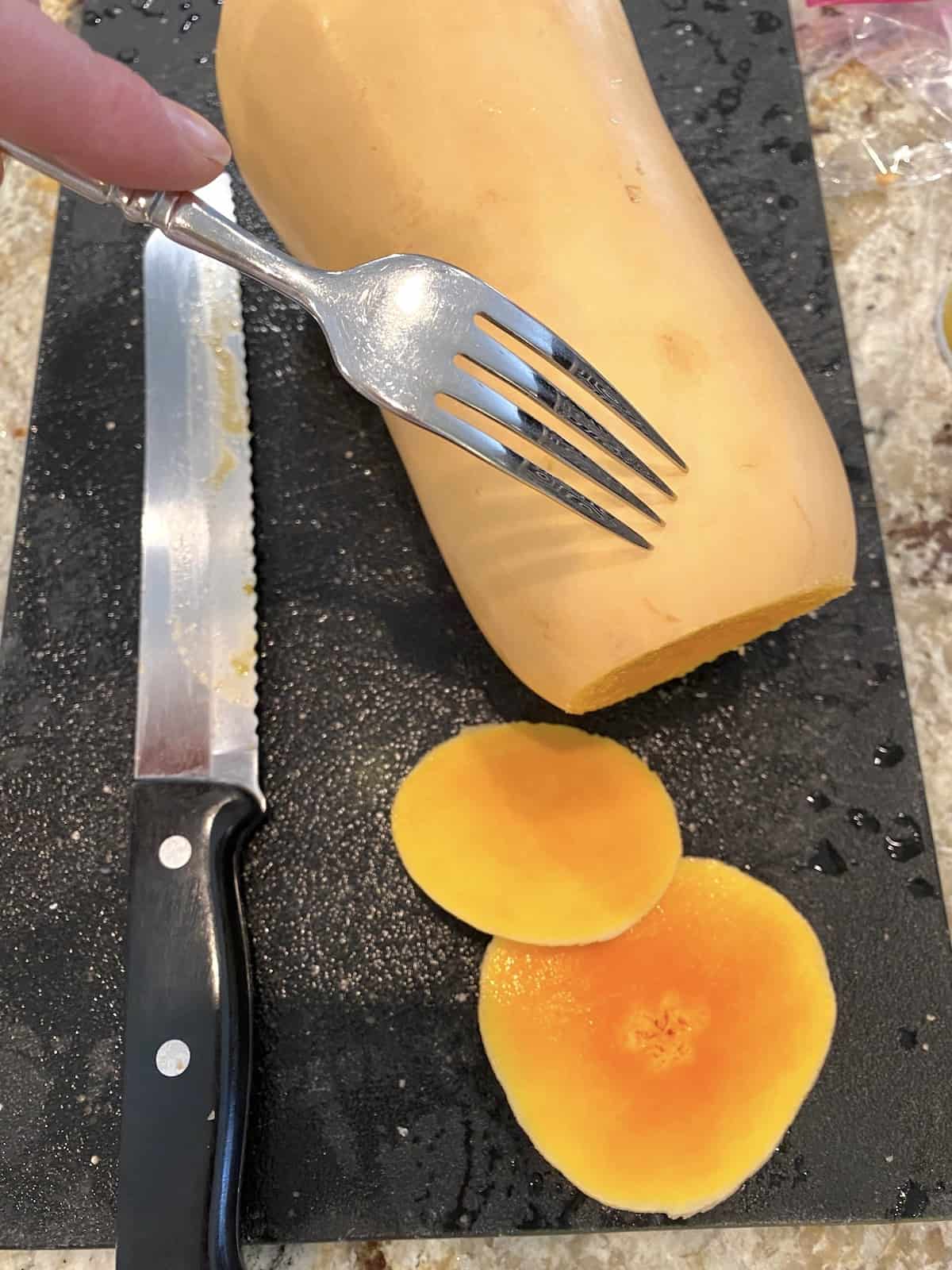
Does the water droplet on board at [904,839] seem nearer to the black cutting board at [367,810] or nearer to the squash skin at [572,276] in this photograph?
the black cutting board at [367,810]

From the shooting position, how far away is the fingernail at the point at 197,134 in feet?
2.43

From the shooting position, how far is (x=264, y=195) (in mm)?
980

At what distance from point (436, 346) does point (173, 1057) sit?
0.62m

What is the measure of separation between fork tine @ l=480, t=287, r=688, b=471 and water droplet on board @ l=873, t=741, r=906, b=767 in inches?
17.9

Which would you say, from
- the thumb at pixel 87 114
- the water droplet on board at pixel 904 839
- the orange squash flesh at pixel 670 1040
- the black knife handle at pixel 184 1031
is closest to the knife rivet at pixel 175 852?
the black knife handle at pixel 184 1031

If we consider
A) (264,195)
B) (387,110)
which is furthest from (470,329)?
(264,195)

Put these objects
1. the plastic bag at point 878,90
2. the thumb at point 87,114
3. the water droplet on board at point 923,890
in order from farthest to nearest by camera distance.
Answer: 1. the plastic bag at point 878,90
2. the water droplet on board at point 923,890
3. the thumb at point 87,114

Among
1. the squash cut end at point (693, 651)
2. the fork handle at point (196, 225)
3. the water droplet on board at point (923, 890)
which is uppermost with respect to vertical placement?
the fork handle at point (196, 225)

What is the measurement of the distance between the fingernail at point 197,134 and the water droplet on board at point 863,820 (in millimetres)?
825

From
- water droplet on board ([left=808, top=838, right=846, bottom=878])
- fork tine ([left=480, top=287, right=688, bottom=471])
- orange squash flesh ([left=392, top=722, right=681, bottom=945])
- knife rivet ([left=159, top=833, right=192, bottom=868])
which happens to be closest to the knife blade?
knife rivet ([left=159, top=833, right=192, bottom=868])

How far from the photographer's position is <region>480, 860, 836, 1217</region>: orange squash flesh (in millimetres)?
820

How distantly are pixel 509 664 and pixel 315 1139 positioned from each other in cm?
47

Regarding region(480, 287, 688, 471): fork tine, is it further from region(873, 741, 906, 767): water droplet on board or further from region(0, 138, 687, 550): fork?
region(873, 741, 906, 767): water droplet on board

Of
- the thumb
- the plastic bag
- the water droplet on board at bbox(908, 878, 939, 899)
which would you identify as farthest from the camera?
the plastic bag
